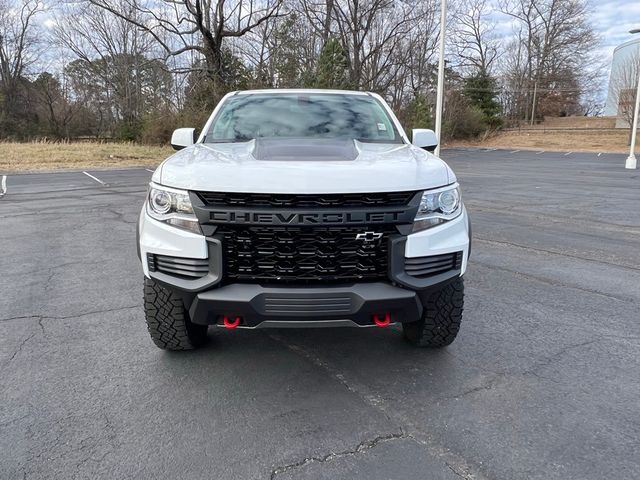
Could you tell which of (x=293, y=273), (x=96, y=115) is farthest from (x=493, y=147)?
(x=293, y=273)

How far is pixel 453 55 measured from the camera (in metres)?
53.9

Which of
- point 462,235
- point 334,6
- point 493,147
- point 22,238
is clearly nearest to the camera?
point 462,235

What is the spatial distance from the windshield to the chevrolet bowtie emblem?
53.2 inches

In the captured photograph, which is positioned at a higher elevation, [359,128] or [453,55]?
[453,55]

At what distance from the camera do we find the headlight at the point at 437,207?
8.55 feet

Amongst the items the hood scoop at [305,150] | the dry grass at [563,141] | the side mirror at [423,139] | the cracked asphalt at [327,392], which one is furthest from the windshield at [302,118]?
the dry grass at [563,141]

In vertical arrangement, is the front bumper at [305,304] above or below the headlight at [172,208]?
below

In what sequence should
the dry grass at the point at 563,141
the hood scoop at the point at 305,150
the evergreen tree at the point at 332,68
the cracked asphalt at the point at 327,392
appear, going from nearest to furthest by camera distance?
the cracked asphalt at the point at 327,392 < the hood scoop at the point at 305,150 < the evergreen tree at the point at 332,68 < the dry grass at the point at 563,141

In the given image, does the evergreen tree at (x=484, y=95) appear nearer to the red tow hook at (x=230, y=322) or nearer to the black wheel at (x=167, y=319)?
the black wheel at (x=167, y=319)

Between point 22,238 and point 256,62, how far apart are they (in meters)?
32.9

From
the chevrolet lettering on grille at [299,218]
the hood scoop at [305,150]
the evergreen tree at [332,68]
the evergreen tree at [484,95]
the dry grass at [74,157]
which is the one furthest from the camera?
the evergreen tree at [484,95]

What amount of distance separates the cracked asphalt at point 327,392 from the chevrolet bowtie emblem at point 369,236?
932mm

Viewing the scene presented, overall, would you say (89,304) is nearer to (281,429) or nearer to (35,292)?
(35,292)

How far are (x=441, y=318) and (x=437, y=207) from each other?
80 centimetres
